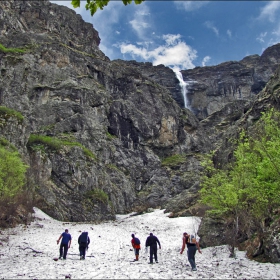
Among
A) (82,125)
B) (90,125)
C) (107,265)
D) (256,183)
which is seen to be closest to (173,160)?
(90,125)

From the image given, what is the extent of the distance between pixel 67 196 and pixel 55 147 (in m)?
11.9

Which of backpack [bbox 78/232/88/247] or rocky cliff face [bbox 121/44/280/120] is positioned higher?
Result: rocky cliff face [bbox 121/44/280/120]

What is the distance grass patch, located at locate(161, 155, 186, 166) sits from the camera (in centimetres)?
10116

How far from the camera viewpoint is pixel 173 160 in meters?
105

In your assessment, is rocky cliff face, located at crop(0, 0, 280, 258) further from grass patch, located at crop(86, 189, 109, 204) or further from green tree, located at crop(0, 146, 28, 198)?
green tree, located at crop(0, 146, 28, 198)

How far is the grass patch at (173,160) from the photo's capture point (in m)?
101

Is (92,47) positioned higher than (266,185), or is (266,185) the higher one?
(92,47)

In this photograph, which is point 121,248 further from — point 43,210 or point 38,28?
point 38,28

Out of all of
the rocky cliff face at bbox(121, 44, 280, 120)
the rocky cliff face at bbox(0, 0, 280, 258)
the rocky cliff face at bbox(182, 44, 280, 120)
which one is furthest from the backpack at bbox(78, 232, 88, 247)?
the rocky cliff face at bbox(121, 44, 280, 120)

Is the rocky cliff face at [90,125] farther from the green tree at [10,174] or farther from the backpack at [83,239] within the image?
the backpack at [83,239]

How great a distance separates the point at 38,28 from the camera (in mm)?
120625

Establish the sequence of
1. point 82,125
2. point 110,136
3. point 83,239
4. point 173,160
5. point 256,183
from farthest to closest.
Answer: point 173,160, point 110,136, point 82,125, point 83,239, point 256,183

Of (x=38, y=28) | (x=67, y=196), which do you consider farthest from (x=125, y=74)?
(x=67, y=196)

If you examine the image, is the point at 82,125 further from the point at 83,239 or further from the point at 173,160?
the point at 83,239
